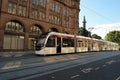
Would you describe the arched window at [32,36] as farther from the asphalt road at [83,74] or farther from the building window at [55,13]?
the asphalt road at [83,74]

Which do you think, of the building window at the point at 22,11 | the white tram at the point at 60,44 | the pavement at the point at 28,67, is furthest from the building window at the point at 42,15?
the pavement at the point at 28,67

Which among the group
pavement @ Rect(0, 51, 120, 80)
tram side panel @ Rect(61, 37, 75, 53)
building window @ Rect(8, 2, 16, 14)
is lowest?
pavement @ Rect(0, 51, 120, 80)

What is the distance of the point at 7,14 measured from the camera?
3553 cm

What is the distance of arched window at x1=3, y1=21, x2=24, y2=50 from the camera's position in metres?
35.7

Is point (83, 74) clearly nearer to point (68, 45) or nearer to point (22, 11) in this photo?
point (68, 45)

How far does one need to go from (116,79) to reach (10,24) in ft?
96.9

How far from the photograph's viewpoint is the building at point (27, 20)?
3534cm

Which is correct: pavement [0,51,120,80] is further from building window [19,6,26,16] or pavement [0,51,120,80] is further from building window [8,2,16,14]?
building window [19,6,26,16]

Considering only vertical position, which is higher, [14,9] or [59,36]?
[14,9]

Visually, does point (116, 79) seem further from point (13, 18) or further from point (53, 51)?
point (13, 18)

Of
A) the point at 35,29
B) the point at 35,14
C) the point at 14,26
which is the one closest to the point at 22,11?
the point at 14,26

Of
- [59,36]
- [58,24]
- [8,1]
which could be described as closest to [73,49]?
[59,36]

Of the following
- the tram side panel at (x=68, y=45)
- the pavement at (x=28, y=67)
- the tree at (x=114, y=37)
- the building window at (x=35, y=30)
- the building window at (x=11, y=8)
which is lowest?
the pavement at (x=28, y=67)

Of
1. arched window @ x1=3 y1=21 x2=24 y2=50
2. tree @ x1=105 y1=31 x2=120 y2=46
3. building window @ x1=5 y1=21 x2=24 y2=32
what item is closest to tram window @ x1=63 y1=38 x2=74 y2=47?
arched window @ x1=3 y1=21 x2=24 y2=50
